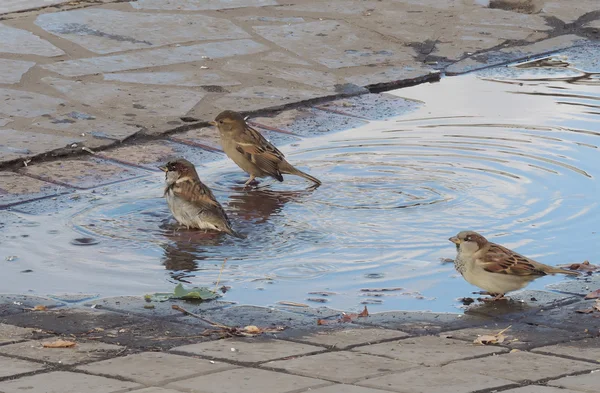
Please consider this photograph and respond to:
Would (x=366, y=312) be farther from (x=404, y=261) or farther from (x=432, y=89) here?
(x=432, y=89)

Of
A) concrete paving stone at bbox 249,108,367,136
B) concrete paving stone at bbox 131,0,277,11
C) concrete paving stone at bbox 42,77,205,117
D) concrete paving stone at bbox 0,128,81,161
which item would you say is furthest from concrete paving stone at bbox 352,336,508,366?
concrete paving stone at bbox 131,0,277,11

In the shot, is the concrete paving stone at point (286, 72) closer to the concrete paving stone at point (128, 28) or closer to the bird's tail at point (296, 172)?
the concrete paving stone at point (128, 28)

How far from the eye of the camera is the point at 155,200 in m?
7.89

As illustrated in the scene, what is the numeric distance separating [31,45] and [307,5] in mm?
3425

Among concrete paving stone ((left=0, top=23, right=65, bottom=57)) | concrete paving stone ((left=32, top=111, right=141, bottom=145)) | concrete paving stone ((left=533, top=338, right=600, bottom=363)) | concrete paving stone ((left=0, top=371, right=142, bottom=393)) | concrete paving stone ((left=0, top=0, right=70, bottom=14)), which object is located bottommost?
concrete paving stone ((left=32, top=111, right=141, bottom=145))

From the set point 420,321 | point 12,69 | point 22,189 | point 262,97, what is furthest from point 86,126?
point 420,321

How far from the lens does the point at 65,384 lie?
4.58 m

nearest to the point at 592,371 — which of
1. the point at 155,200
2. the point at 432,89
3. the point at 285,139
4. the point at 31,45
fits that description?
the point at 155,200

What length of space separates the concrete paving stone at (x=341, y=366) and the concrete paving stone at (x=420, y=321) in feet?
1.87

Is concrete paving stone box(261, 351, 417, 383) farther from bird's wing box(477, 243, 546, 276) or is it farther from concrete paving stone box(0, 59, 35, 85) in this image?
concrete paving stone box(0, 59, 35, 85)

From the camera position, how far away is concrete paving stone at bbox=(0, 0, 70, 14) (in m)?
12.7

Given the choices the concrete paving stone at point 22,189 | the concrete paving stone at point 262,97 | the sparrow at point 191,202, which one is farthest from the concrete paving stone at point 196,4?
the sparrow at point 191,202

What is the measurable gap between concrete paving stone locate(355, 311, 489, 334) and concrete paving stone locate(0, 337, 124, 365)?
4.03ft

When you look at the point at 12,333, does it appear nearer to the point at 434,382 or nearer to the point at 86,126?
the point at 434,382
